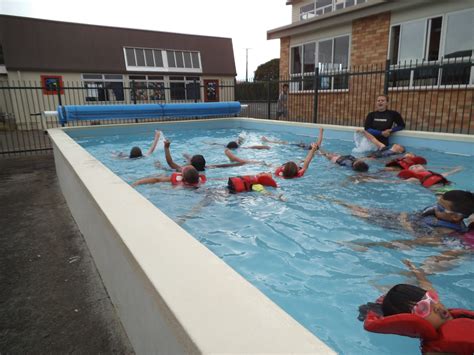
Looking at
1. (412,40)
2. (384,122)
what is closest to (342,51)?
(412,40)

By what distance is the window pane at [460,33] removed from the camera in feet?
34.0

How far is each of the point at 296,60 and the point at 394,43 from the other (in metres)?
5.00

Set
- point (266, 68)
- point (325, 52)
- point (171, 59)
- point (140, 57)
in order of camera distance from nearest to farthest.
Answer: point (325, 52)
point (140, 57)
point (171, 59)
point (266, 68)

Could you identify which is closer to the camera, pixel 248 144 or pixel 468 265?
pixel 468 265

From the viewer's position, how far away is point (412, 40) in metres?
11.7

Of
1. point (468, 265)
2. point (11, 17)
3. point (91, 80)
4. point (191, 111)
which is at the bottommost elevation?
point (468, 265)

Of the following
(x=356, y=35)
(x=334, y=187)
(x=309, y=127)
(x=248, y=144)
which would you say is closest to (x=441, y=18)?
(x=356, y=35)

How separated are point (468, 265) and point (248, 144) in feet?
25.8

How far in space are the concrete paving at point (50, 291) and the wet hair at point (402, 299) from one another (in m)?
1.54

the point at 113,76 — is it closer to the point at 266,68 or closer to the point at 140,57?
the point at 140,57

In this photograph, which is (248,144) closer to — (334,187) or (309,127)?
(309,127)

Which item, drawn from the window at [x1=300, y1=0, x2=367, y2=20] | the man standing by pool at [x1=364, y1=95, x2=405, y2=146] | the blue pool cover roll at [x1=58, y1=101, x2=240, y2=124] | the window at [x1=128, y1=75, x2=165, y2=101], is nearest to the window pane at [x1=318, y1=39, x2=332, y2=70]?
the window at [x1=300, y1=0, x2=367, y2=20]

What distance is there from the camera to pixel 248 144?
1065 centimetres

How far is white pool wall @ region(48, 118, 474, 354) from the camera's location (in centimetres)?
114
